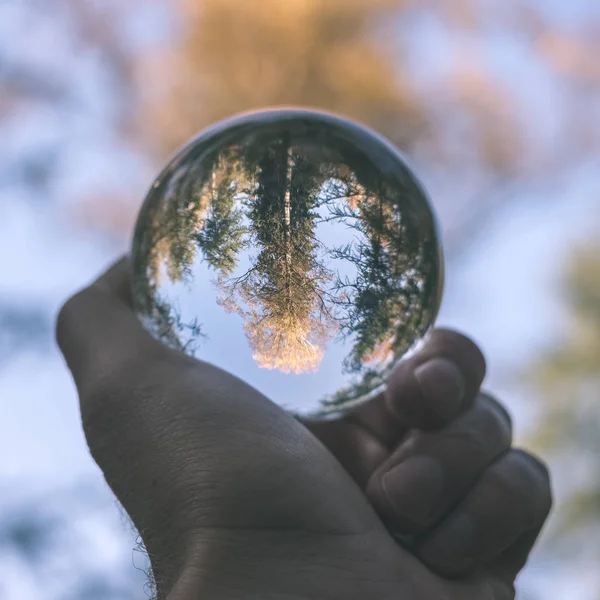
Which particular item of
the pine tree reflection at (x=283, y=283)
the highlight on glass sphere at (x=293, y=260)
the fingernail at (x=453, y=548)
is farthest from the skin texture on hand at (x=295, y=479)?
the pine tree reflection at (x=283, y=283)

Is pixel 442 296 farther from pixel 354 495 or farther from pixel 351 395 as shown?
pixel 354 495

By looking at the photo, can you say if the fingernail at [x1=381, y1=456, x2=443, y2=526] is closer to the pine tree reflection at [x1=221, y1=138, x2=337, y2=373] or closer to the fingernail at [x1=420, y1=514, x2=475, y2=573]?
the fingernail at [x1=420, y1=514, x2=475, y2=573]

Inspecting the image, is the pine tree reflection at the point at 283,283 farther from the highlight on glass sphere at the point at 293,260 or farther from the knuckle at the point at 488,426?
the knuckle at the point at 488,426

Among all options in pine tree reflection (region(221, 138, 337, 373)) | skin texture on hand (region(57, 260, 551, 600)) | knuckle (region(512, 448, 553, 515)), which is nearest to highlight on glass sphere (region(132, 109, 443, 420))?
pine tree reflection (region(221, 138, 337, 373))

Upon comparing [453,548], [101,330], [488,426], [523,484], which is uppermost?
[101,330]

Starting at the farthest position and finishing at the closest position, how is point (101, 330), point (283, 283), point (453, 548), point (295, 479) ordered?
point (101, 330) < point (453, 548) < point (295, 479) < point (283, 283)

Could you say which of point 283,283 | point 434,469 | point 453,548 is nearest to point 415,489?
point 434,469

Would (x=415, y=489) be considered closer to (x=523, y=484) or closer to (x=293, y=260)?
(x=523, y=484)

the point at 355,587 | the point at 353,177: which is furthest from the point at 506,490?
the point at 353,177
